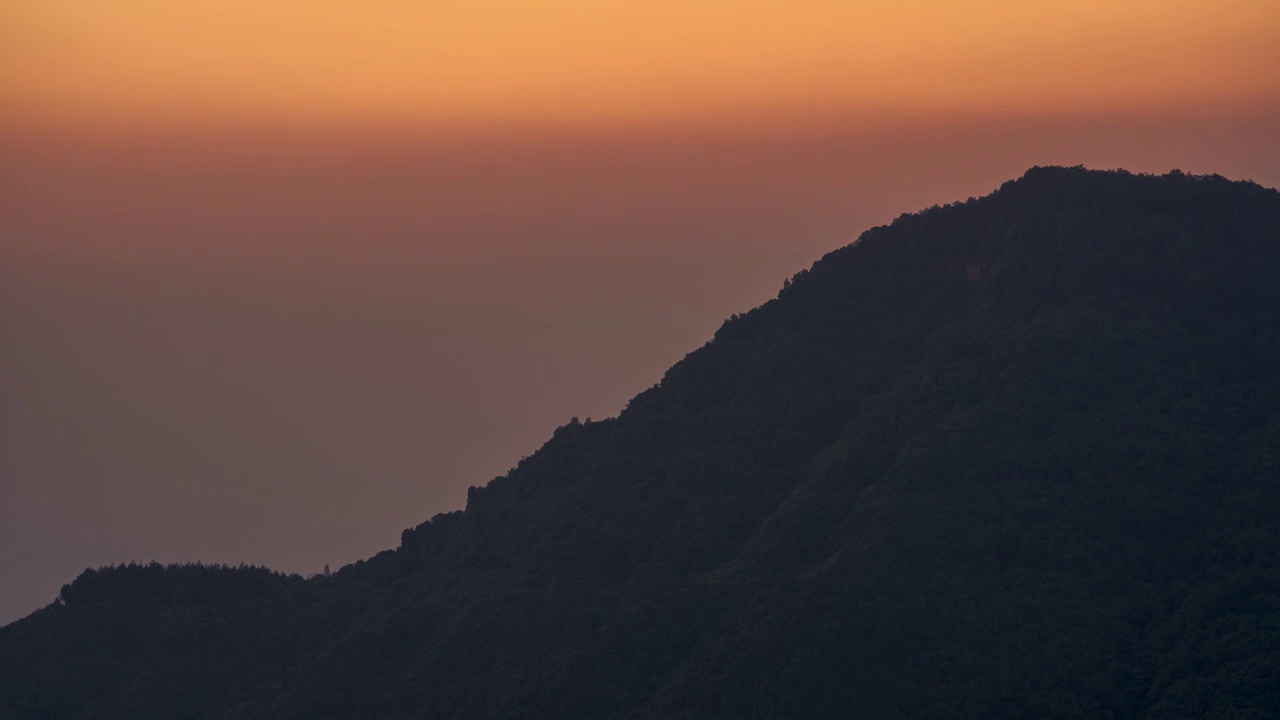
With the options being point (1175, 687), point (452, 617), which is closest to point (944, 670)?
point (1175, 687)

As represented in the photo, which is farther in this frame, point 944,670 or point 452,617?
point 452,617

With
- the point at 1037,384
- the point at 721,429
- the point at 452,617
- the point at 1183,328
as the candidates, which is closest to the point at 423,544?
the point at 452,617

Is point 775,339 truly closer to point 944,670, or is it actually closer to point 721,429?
point 721,429

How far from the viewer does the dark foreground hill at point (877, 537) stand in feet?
152

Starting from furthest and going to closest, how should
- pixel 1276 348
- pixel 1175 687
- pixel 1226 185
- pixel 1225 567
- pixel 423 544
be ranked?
pixel 423 544 → pixel 1226 185 → pixel 1276 348 → pixel 1225 567 → pixel 1175 687

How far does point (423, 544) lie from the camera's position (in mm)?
65562

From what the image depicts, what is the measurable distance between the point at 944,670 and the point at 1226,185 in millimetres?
23588

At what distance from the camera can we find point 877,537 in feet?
167

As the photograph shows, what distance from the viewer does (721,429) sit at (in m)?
60.4

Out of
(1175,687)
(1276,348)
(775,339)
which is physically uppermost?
(775,339)

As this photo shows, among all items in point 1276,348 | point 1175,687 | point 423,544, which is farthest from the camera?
point 423,544

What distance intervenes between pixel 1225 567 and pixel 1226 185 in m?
17.8

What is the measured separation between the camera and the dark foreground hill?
46.2 m

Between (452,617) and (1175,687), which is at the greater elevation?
(452,617)
